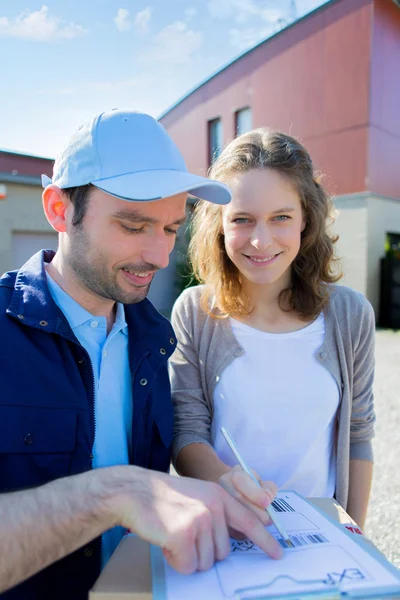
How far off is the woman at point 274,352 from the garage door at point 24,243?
7856mm

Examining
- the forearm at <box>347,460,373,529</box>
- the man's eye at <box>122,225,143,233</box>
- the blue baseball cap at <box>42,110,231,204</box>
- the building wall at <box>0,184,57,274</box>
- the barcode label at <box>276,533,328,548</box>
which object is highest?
the building wall at <box>0,184,57,274</box>

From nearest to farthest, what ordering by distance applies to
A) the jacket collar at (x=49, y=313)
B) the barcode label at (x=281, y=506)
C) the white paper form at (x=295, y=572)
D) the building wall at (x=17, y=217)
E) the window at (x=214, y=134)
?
the white paper form at (x=295, y=572) → the barcode label at (x=281, y=506) → the jacket collar at (x=49, y=313) → the building wall at (x=17, y=217) → the window at (x=214, y=134)

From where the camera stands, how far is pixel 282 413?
1.58 meters

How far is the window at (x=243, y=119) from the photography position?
13666 millimetres

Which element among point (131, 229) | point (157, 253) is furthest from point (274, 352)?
point (131, 229)

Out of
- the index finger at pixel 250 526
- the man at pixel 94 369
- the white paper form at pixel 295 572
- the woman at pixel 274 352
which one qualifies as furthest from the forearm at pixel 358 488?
the index finger at pixel 250 526

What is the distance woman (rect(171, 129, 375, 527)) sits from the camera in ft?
5.19

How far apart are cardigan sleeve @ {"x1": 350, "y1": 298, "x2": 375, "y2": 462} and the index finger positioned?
0.90 meters

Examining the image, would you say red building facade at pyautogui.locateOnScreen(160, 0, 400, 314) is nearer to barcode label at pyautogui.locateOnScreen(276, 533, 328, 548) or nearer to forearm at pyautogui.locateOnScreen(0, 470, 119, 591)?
barcode label at pyautogui.locateOnScreen(276, 533, 328, 548)

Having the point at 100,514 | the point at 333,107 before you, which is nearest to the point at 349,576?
the point at 100,514

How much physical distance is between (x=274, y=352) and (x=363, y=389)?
0.37 meters

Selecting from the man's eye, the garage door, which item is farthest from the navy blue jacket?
the garage door

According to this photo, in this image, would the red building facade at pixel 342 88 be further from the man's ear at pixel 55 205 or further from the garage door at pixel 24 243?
the man's ear at pixel 55 205

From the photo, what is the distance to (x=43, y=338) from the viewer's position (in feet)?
4.09
